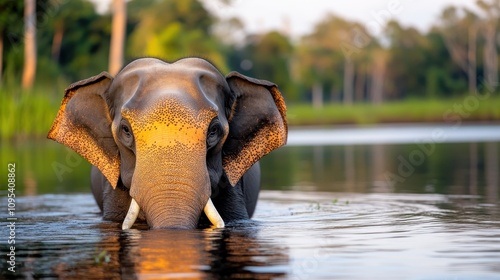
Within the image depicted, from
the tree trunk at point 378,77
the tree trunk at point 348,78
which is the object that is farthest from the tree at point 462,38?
the tree trunk at point 348,78

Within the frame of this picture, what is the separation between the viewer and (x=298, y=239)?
919 cm

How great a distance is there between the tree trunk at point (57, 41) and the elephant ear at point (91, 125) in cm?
5713

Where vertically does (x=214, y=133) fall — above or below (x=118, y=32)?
below

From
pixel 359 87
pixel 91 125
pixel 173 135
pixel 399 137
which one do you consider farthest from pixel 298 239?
pixel 359 87

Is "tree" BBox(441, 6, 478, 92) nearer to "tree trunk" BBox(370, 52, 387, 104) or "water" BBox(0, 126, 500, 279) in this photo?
"tree trunk" BBox(370, 52, 387, 104)

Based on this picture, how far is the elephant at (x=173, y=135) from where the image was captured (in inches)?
367

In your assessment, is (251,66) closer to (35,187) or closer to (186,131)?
(35,187)

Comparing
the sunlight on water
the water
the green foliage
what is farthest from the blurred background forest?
the water

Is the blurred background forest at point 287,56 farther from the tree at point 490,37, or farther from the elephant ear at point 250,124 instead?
the elephant ear at point 250,124

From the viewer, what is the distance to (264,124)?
11.0 m

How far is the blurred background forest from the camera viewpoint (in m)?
45.9

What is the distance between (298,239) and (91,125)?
8.78 ft

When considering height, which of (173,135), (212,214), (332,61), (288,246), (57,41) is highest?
(332,61)

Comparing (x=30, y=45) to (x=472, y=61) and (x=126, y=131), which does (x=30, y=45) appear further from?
(x=472, y=61)
